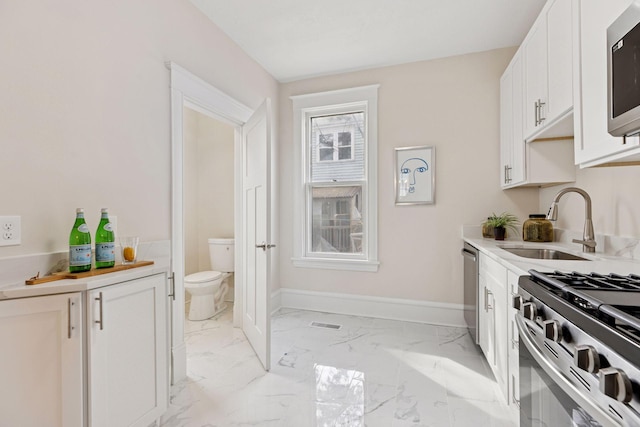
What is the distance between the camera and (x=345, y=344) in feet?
8.23

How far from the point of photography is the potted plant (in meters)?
2.52

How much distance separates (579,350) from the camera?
0.65m

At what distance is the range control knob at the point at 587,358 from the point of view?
1.99 ft

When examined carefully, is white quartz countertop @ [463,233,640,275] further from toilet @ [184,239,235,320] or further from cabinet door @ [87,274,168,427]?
toilet @ [184,239,235,320]

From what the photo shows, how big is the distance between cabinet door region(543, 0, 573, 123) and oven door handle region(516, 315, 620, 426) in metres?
1.19

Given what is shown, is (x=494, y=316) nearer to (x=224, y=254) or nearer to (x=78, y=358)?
(x=78, y=358)

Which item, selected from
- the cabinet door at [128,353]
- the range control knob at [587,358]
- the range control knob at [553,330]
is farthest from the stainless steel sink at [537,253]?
the cabinet door at [128,353]

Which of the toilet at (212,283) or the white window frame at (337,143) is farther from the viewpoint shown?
the white window frame at (337,143)

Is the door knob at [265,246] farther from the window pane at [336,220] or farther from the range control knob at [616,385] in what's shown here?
the range control knob at [616,385]

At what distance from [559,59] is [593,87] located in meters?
0.48

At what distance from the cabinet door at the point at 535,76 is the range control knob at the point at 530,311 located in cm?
140

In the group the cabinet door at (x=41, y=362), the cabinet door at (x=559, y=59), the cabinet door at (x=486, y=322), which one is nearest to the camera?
the cabinet door at (x=41, y=362)

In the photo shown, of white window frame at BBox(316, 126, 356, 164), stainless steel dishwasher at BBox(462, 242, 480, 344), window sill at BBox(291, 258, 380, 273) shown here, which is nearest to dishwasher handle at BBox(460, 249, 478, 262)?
stainless steel dishwasher at BBox(462, 242, 480, 344)

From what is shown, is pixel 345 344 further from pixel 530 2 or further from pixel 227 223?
pixel 530 2
